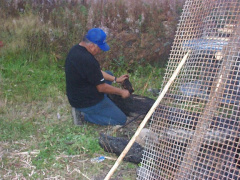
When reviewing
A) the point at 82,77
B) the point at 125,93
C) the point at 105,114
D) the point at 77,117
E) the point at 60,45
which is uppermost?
the point at 60,45

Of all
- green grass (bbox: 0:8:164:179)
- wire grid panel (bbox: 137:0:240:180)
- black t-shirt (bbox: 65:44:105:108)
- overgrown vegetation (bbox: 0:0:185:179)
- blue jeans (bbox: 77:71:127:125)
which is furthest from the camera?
overgrown vegetation (bbox: 0:0:185:179)

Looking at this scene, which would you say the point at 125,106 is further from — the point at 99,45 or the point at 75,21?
the point at 75,21

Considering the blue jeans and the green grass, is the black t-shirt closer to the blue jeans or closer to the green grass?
the blue jeans

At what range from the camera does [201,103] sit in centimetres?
296

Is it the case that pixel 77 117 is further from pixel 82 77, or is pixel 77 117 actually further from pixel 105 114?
pixel 82 77

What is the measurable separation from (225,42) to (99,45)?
6.19 ft

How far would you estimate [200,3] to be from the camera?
10.6 ft

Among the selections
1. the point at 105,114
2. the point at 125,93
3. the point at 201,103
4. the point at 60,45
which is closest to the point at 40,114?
the point at 105,114

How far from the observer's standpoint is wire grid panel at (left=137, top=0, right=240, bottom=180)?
287 centimetres

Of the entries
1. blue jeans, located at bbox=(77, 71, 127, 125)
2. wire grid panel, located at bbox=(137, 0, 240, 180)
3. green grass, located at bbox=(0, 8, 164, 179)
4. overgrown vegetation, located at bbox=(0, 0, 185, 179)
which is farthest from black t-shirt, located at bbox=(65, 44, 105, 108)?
wire grid panel, located at bbox=(137, 0, 240, 180)

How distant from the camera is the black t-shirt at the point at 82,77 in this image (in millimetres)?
4230

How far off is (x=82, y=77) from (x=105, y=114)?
71 cm

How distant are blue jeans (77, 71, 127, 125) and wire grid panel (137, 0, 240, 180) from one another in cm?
130

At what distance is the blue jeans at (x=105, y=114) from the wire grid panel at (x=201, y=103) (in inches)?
51.4
